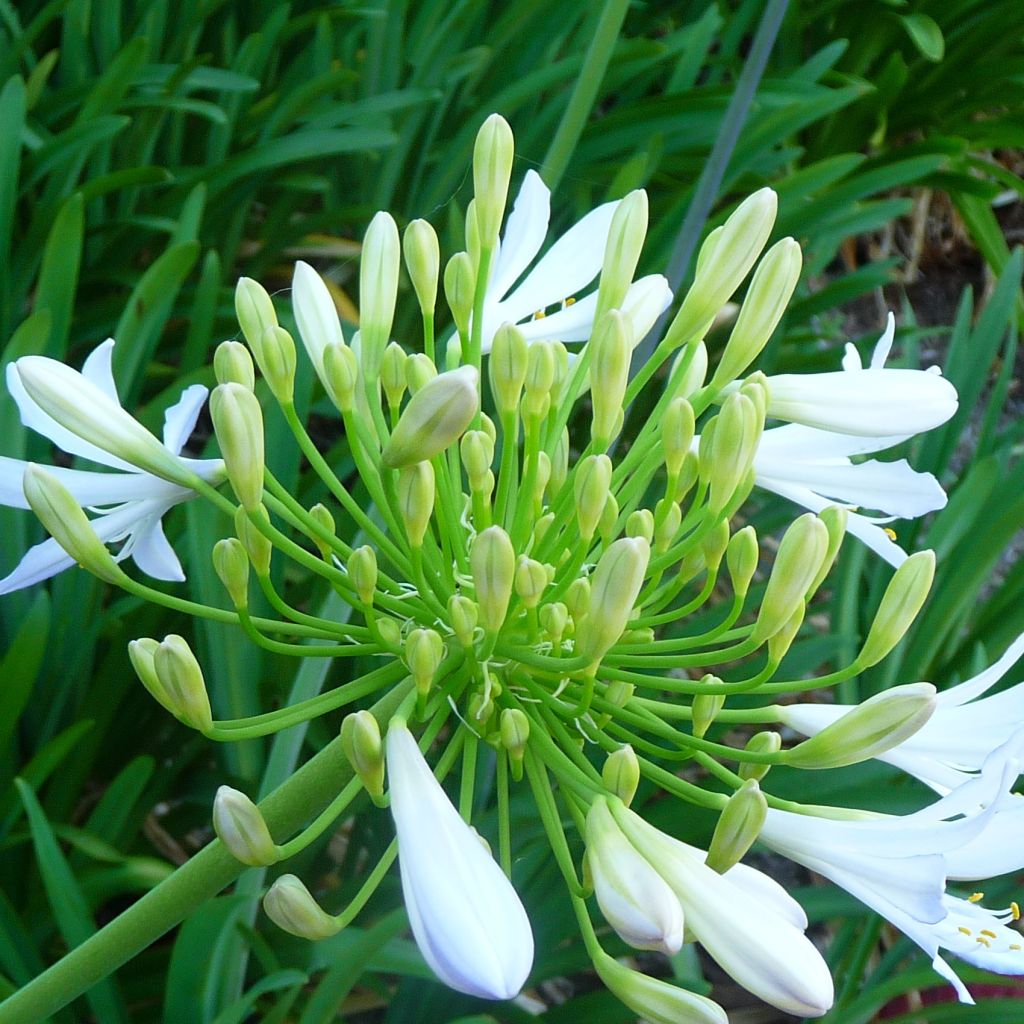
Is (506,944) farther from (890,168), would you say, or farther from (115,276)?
(890,168)

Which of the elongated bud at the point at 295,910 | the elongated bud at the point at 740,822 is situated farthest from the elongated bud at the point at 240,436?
the elongated bud at the point at 740,822

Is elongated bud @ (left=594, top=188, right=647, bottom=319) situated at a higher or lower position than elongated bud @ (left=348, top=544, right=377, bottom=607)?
higher

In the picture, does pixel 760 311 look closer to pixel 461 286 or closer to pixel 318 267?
pixel 461 286

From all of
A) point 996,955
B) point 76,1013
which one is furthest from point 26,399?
point 76,1013

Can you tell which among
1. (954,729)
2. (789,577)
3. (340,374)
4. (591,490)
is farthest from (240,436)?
(954,729)

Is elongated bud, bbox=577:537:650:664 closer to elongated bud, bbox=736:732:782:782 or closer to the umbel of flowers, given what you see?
the umbel of flowers

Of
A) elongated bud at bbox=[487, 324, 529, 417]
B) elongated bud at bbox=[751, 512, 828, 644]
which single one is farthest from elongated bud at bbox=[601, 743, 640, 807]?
elongated bud at bbox=[487, 324, 529, 417]

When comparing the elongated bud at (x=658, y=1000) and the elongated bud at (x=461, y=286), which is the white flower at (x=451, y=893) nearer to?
the elongated bud at (x=658, y=1000)
